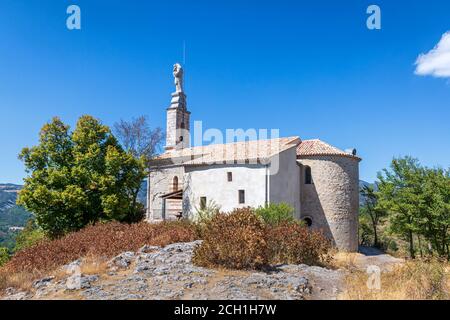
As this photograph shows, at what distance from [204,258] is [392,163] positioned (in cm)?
2161

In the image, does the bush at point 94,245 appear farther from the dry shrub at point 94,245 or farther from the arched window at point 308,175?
the arched window at point 308,175

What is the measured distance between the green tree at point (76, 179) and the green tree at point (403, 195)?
55.7 ft

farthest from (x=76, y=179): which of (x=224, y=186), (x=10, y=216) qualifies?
(x=10, y=216)

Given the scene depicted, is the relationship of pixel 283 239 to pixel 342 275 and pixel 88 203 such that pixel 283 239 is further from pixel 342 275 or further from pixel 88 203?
pixel 88 203

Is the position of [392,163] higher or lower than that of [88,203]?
higher

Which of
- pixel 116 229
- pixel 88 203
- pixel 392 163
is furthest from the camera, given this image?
pixel 392 163

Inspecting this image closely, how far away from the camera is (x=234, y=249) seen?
8.82 metres

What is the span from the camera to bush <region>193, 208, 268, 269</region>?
8.78 meters

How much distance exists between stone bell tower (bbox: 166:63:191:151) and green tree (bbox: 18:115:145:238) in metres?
9.72

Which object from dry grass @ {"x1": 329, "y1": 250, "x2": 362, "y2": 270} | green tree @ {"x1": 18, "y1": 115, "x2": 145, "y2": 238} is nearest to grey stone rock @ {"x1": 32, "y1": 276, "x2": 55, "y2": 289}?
dry grass @ {"x1": 329, "y1": 250, "x2": 362, "y2": 270}

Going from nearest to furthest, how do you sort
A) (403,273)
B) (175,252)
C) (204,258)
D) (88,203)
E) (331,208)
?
(403,273), (204,258), (175,252), (88,203), (331,208)
